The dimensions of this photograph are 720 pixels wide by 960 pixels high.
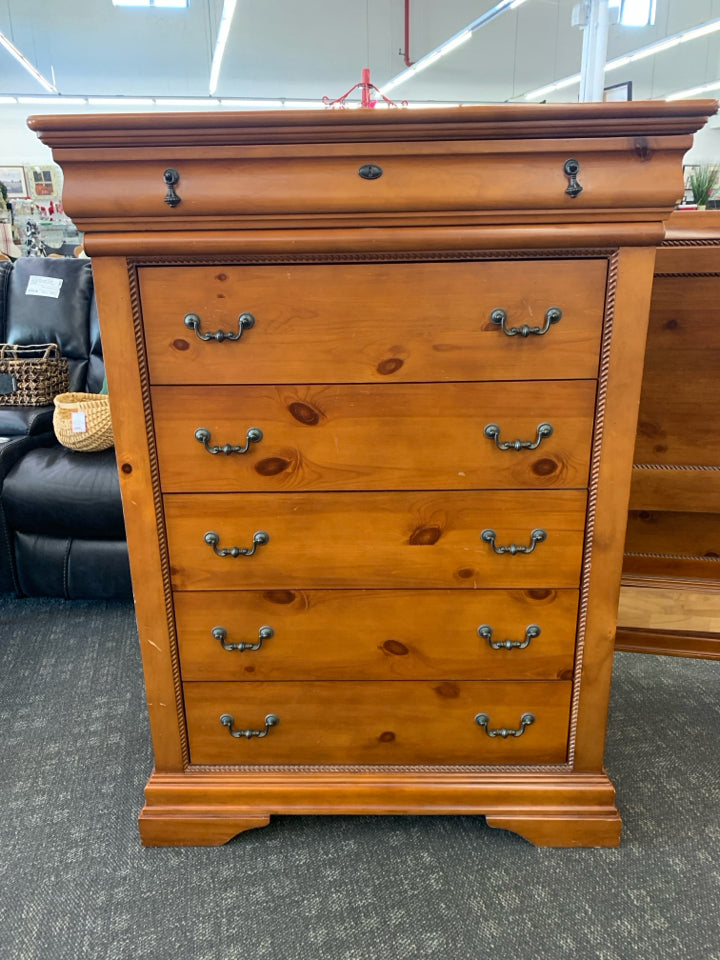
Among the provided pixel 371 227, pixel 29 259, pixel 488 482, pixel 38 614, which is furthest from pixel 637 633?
pixel 29 259

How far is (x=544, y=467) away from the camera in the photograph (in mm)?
1056

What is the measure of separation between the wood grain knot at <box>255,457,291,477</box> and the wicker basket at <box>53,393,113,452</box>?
117cm

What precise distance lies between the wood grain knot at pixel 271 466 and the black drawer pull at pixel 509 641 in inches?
17.3

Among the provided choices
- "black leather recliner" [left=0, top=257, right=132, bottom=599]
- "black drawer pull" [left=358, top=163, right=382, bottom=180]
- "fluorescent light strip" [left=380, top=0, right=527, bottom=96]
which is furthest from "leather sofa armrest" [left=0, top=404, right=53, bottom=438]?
"fluorescent light strip" [left=380, top=0, right=527, bottom=96]

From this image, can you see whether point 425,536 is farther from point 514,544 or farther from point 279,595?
point 279,595

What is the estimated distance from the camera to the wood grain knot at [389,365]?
3.32 ft

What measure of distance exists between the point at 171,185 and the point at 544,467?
0.70 m

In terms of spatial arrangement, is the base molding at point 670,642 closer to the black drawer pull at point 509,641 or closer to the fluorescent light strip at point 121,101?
the black drawer pull at point 509,641

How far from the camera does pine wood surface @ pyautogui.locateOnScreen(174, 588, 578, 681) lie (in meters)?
1.13

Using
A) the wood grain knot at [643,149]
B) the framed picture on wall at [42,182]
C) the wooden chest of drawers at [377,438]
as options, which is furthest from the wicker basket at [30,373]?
the framed picture on wall at [42,182]

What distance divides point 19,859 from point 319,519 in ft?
2.72

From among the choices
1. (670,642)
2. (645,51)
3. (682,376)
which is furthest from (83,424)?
(645,51)

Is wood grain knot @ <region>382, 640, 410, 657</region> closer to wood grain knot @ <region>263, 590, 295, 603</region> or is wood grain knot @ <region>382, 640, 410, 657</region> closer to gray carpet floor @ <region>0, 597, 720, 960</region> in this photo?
wood grain knot @ <region>263, 590, 295, 603</region>

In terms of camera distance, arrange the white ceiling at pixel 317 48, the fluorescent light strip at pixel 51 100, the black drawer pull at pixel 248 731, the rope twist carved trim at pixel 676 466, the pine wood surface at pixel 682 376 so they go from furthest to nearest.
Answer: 1. the fluorescent light strip at pixel 51 100
2. the white ceiling at pixel 317 48
3. the rope twist carved trim at pixel 676 466
4. the pine wood surface at pixel 682 376
5. the black drawer pull at pixel 248 731
